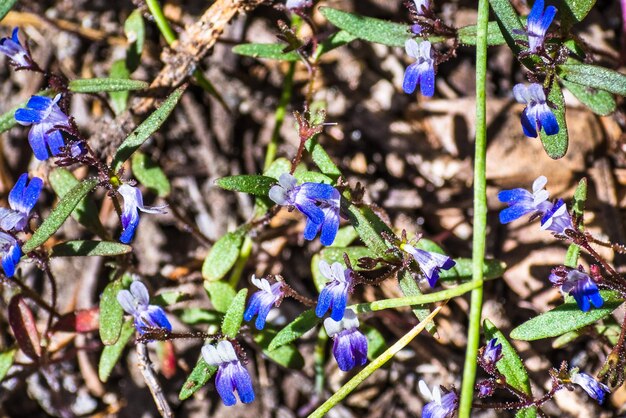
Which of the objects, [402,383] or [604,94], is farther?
[402,383]

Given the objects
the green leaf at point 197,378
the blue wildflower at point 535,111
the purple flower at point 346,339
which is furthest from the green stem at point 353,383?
the blue wildflower at point 535,111

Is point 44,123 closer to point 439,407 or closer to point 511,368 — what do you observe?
point 439,407

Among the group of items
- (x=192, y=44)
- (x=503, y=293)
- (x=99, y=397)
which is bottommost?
(x=99, y=397)

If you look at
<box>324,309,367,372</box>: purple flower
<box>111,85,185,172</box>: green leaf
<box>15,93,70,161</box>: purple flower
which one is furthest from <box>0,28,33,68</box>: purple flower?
<box>324,309,367,372</box>: purple flower

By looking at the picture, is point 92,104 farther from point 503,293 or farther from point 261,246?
point 503,293

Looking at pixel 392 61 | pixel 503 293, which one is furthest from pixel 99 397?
pixel 392 61

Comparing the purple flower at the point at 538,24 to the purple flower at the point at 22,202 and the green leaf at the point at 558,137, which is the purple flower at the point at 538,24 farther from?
the purple flower at the point at 22,202

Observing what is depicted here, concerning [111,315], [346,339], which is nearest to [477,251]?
[346,339]
